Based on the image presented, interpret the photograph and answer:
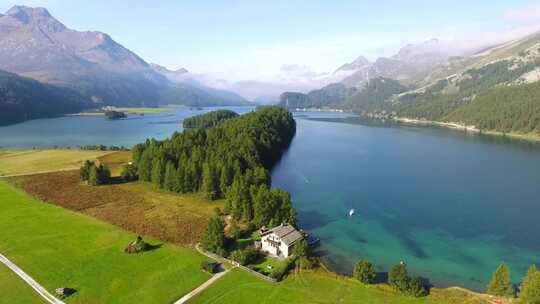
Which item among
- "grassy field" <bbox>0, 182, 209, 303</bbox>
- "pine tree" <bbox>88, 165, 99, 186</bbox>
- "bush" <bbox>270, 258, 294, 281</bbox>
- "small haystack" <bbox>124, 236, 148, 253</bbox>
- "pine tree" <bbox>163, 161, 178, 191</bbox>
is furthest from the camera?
"pine tree" <bbox>88, 165, 99, 186</bbox>

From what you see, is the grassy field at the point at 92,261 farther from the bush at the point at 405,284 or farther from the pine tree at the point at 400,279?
the bush at the point at 405,284

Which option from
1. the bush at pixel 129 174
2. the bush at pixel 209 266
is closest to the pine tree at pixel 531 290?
the bush at pixel 209 266

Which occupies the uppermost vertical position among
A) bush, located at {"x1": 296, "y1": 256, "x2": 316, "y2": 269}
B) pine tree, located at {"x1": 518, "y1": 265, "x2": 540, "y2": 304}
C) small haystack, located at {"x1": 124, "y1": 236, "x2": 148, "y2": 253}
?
pine tree, located at {"x1": 518, "y1": 265, "x2": 540, "y2": 304}

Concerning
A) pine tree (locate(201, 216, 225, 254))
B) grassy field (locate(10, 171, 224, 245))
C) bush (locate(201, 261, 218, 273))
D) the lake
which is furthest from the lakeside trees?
bush (locate(201, 261, 218, 273))

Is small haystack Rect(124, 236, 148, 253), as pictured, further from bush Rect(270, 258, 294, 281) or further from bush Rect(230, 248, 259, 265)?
bush Rect(270, 258, 294, 281)

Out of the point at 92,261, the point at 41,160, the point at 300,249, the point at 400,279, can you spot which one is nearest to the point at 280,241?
the point at 300,249

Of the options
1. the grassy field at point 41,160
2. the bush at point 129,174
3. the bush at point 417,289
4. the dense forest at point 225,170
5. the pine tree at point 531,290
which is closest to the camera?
the pine tree at point 531,290

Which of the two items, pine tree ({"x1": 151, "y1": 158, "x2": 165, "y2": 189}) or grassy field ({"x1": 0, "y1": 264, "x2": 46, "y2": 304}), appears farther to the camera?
pine tree ({"x1": 151, "y1": 158, "x2": 165, "y2": 189})
